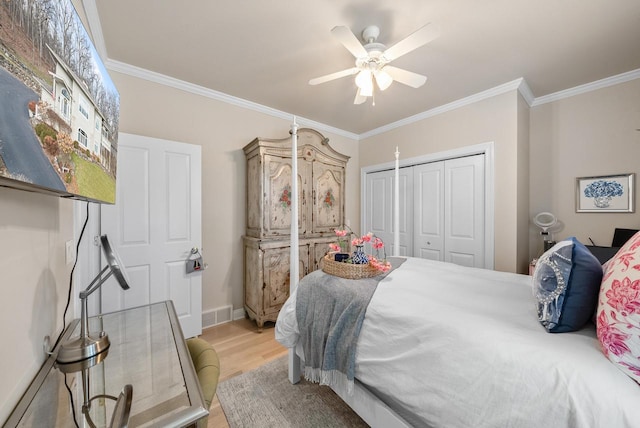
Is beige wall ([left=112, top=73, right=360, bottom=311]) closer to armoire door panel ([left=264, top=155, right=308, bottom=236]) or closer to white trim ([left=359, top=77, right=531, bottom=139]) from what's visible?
armoire door panel ([left=264, top=155, right=308, bottom=236])

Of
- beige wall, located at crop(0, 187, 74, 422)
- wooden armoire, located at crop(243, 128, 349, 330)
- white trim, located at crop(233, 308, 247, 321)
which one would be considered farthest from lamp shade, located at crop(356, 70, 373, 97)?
white trim, located at crop(233, 308, 247, 321)

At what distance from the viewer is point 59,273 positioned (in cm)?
110

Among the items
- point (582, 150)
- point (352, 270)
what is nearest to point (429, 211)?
point (582, 150)

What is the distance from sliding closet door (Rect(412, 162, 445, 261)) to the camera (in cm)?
315

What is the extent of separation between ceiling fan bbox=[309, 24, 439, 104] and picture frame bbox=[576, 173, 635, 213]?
2.16 m

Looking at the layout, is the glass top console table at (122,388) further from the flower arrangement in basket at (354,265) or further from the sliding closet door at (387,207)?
the sliding closet door at (387,207)

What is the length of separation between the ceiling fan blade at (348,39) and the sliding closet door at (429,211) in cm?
196

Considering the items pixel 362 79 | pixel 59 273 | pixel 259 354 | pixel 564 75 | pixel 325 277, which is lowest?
pixel 259 354

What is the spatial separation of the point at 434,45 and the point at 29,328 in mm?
2792

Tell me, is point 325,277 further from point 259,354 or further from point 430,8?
point 430,8

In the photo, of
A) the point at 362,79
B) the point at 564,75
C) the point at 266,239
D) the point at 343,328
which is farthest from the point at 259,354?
the point at 564,75

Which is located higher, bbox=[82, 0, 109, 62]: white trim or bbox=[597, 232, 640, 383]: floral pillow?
bbox=[82, 0, 109, 62]: white trim

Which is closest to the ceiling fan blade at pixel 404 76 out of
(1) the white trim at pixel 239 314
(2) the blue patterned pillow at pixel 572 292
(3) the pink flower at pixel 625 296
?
(2) the blue patterned pillow at pixel 572 292

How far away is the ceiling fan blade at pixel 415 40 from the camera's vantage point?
1.43 meters
